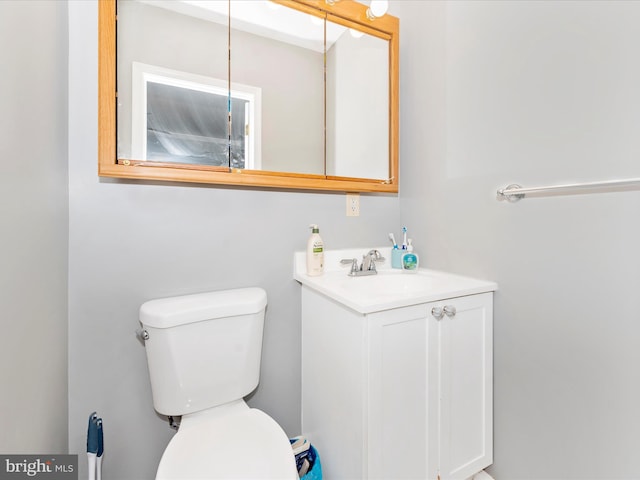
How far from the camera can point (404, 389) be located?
904 millimetres

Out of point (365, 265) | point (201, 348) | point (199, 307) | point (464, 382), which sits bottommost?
point (464, 382)

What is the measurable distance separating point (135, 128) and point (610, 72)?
150 centimetres

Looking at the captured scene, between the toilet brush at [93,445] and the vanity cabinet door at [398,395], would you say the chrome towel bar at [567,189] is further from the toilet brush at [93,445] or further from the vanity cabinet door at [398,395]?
the toilet brush at [93,445]

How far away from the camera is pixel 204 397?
99cm

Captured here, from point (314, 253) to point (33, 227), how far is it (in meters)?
0.88

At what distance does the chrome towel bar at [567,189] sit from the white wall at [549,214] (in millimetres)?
25

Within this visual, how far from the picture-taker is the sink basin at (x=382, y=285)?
34.9 inches

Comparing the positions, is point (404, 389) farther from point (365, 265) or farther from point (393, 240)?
point (393, 240)

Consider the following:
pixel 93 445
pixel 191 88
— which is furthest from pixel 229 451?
pixel 191 88

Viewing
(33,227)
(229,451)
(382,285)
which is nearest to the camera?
(33,227)

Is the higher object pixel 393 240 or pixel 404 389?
pixel 393 240

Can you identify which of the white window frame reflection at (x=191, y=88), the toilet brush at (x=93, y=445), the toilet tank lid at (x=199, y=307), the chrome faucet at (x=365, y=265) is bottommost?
the toilet brush at (x=93, y=445)

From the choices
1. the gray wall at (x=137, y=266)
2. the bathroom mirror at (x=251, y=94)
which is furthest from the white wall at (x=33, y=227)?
the bathroom mirror at (x=251, y=94)

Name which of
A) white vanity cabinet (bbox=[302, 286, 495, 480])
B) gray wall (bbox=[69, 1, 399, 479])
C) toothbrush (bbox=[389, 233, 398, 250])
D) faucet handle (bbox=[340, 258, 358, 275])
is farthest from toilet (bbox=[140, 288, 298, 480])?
toothbrush (bbox=[389, 233, 398, 250])
